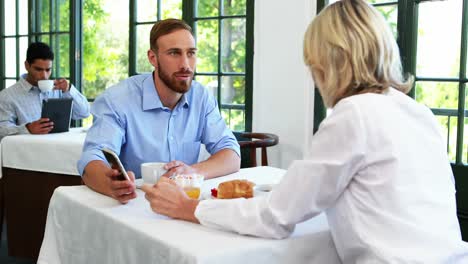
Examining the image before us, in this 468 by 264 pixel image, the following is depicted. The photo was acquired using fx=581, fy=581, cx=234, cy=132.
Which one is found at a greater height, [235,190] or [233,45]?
[233,45]

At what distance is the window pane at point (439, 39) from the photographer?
113 inches

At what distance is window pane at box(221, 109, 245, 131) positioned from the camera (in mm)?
4031

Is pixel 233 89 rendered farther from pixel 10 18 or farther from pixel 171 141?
pixel 10 18

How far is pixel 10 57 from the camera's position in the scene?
6.11 m

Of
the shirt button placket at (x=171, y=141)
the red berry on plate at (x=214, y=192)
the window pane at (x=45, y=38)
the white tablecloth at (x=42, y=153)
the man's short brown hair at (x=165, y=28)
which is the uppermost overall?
the window pane at (x=45, y=38)

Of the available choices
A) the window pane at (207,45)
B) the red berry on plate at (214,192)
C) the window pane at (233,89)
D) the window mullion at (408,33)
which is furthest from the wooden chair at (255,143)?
the red berry on plate at (214,192)

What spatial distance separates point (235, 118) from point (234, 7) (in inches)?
30.2

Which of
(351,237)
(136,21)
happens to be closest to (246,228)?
(351,237)

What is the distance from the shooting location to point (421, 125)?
1307 millimetres

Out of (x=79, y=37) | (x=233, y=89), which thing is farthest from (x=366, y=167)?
(x=79, y=37)

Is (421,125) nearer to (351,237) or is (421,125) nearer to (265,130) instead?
(351,237)

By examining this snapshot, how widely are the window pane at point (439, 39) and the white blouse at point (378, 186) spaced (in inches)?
68.2

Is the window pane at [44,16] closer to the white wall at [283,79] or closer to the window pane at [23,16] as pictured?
the window pane at [23,16]

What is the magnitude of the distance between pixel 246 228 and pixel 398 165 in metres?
→ 0.38
